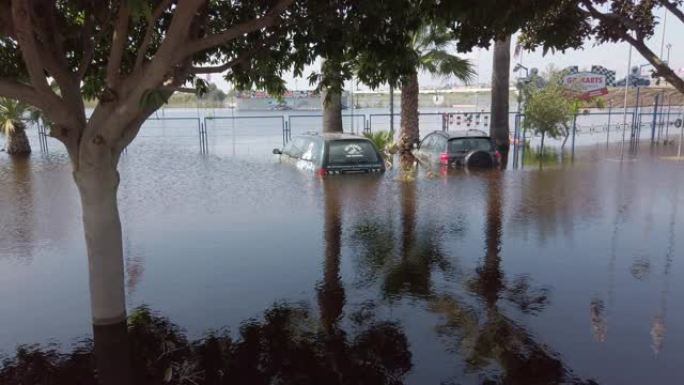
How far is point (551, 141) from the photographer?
27.9m

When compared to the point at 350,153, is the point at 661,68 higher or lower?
higher

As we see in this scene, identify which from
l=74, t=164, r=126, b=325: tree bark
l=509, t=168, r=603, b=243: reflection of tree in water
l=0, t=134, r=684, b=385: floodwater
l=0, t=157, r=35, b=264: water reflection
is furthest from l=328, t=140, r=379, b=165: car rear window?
l=74, t=164, r=126, b=325: tree bark

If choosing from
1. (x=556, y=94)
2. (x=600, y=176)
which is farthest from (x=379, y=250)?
(x=556, y=94)

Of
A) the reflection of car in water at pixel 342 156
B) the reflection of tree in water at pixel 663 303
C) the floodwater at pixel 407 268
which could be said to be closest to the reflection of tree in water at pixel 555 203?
the floodwater at pixel 407 268

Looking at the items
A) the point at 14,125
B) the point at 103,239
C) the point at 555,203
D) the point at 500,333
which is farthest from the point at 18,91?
the point at 14,125

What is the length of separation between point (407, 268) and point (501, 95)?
1467 cm

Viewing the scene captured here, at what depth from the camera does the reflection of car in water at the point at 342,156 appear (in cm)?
1370

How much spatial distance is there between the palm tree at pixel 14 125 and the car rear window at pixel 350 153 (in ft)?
41.6

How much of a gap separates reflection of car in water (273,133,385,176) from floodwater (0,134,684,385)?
306 millimetres

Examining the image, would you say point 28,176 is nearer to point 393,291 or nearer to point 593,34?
point 393,291

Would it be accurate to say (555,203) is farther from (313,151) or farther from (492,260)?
(313,151)

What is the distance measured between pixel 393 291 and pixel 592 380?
2.61 m

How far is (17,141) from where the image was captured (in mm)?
21094

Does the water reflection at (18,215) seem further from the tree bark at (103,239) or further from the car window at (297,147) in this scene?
the car window at (297,147)
